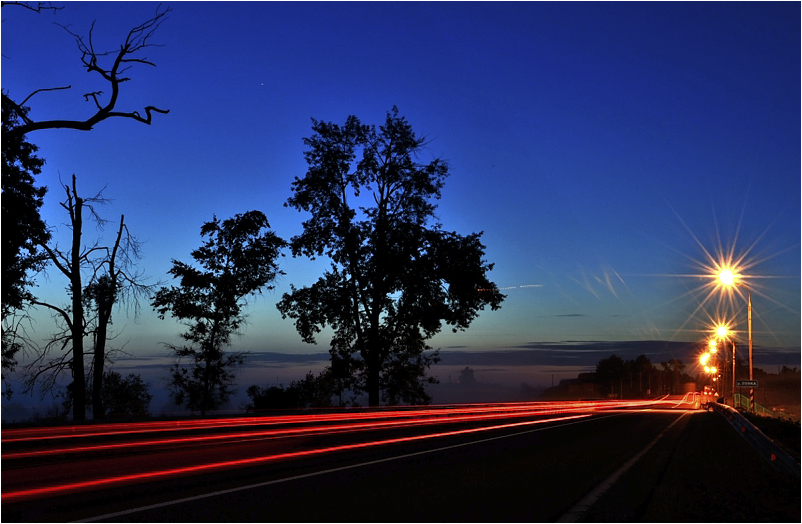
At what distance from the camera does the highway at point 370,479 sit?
28.5 ft

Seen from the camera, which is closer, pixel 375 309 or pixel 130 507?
pixel 130 507

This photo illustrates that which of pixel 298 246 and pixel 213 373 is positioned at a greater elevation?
pixel 298 246

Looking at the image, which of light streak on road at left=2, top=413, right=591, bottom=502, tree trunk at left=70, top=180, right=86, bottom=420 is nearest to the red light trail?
light streak on road at left=2, top=413, right=591, bottom=502

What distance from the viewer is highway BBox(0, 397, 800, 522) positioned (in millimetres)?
8688

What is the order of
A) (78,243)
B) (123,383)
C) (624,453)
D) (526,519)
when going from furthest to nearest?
(123,383) < (78,243) < (624,453) < (526,519)

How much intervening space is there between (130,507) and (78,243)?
80.6 ft

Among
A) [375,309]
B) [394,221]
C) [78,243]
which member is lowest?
[375,309]

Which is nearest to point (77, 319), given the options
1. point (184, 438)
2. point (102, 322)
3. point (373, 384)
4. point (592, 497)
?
point (102, 322)

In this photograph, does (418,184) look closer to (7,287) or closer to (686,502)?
(7,287)

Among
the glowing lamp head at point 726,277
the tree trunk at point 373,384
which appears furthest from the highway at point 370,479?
the tree trunk at point 373,384

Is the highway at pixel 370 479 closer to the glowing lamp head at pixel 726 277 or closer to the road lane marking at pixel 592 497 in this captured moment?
the road lane marking at pixel 592 497

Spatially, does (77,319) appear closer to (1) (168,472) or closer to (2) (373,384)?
(2) (373,384)

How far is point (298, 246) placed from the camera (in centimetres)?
4103

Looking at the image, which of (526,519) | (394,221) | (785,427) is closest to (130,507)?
(526,519)
